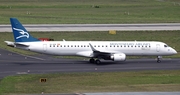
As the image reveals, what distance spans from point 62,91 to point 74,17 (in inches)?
2650

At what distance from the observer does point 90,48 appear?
59.1 m

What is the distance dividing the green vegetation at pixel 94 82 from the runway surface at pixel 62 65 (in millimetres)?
3178

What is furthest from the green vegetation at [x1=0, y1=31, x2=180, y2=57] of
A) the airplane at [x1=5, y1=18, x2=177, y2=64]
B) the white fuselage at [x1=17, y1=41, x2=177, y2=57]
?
the airplane at [x1=5, y1=18, x2=177, y2=64]

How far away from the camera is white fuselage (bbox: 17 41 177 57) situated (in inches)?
2293

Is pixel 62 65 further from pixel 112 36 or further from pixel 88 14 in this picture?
pixel 88 14

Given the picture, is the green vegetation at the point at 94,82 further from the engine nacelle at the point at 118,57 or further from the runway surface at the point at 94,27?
the runway surface at the point at 94,27

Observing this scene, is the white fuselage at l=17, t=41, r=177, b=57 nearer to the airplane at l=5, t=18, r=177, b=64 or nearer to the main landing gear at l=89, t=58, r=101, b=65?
the airplane at l=5, t=18, r=177, b=64

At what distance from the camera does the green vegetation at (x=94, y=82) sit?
41438mm

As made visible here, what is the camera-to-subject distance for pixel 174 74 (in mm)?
50219

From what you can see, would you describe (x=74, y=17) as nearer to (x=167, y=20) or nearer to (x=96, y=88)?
(x=167, y=20)

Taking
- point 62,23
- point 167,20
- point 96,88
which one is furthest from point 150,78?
point 167,20

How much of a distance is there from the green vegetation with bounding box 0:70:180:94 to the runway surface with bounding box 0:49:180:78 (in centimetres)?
318

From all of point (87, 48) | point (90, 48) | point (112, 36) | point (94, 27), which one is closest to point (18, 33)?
point (87, 48)

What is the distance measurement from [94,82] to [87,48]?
47.0ft
